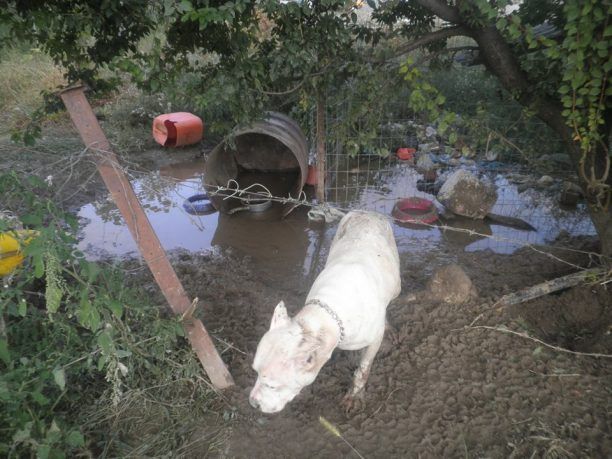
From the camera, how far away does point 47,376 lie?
95.9 inches

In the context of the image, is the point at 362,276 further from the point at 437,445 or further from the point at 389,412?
the point at 437,445

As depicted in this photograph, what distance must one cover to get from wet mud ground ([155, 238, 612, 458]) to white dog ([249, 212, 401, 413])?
1.00 ft

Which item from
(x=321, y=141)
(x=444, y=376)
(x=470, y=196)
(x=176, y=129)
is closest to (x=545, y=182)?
(x=470, y=196)

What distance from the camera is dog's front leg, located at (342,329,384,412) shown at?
296 cm

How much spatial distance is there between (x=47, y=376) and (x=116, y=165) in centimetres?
128

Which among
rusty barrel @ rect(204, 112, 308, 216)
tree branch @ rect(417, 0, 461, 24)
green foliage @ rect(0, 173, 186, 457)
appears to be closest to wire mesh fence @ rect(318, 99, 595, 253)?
rusty barrel @ rect(204, 112, 308, 216)

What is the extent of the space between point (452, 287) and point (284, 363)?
2178mm

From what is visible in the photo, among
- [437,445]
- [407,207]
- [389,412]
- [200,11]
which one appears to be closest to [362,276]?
[389,412]

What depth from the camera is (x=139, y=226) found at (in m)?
2.61

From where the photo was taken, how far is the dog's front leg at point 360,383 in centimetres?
296

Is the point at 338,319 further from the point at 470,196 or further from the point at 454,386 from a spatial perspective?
the point at 470,196

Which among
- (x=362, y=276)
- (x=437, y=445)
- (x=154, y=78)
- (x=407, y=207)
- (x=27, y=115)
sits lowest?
(x=437, y=445)

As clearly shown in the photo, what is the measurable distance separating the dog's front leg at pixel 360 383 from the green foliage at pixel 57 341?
1.28 metres

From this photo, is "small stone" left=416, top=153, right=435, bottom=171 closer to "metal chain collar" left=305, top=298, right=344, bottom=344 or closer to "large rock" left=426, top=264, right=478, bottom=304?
"large rock" left=426, top=264, right=478, bottom=304
